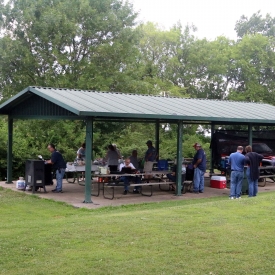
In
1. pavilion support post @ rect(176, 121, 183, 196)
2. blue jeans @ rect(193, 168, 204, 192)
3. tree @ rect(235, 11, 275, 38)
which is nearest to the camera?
pavilion support post @ rect(176, 121, 183, 196)

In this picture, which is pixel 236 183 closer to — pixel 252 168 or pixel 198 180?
pixel 252 168

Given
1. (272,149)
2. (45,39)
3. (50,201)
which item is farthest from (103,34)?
(50,201)

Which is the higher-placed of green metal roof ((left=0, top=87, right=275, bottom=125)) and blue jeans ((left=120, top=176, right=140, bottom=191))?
green metal roof ((left=0, top=87, right=275, bottom=125))

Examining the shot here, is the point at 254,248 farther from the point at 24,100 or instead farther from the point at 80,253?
the point at 24,100

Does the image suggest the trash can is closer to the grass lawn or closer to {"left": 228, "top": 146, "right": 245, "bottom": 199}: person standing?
the grass lawn

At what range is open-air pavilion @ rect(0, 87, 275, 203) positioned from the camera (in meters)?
11.8

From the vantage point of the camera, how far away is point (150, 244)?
662cm

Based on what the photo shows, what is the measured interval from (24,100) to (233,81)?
29.3 meters

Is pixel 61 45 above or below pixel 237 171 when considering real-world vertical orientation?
above

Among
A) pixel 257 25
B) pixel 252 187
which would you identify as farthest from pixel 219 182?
pixel 257 25

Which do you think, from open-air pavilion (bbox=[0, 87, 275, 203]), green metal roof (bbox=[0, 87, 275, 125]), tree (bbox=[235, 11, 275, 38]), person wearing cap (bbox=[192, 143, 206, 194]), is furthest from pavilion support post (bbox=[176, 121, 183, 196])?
tree (bbox=[235, 11, 275, 38])

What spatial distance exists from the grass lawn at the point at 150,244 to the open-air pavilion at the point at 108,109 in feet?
10.6

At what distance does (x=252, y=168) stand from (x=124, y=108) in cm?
401

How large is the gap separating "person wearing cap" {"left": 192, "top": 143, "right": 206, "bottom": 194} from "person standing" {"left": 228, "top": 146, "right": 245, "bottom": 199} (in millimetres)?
1280
